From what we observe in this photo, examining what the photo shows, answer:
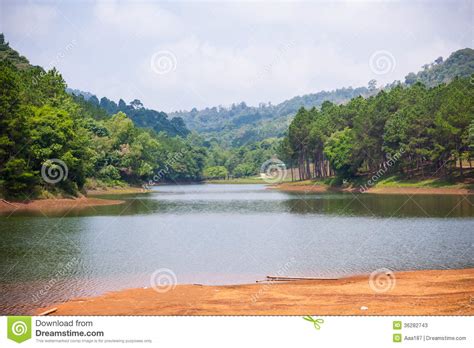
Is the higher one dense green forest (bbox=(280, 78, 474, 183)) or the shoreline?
dense green forest (bbox=(280, 78, 474, 183))

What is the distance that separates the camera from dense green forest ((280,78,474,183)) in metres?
77.2

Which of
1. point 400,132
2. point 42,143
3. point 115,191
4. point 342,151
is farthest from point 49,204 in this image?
point 342,151

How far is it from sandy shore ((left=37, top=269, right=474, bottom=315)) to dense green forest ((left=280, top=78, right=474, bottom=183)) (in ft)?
171

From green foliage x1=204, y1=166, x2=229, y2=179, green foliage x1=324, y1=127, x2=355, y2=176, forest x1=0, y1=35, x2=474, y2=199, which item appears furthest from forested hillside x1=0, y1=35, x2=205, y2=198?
green foliage x1=204, y1=166, x2=229, y2=179

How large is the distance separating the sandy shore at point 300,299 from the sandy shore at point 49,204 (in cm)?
4125

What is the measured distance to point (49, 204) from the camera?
63812 mm

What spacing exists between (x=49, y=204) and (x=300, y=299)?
164 ft

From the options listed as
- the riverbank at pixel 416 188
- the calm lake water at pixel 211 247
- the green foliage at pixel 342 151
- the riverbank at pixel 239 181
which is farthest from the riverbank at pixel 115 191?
the riverbank at pixel 239 181

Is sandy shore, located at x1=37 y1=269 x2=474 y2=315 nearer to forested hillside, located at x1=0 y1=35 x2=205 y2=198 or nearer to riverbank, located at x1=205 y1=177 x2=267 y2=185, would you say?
forested hillside, located at x1=0 y1=35 x2=205 y2=198

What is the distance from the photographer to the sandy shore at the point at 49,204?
193 feet

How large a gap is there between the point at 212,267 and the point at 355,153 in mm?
76295

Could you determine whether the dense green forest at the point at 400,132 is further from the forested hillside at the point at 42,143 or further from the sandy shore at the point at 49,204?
the sandy shore at the point at 49,204

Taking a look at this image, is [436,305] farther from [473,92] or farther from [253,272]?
[473,92]

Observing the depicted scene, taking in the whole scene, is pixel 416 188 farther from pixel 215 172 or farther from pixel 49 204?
pixel 215 172
